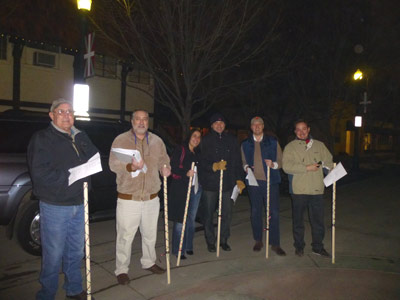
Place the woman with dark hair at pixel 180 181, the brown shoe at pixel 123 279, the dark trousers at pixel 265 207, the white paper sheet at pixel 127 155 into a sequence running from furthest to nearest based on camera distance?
the dark trousers at pixel 265 207 < the woman with dark hair at pixel 180 181 < the brown shoe at pixel 123 279 < the white paper sheet at pixel 127 155

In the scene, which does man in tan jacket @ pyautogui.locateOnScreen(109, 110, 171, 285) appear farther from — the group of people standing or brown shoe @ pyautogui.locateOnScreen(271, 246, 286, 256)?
brown shoe @ pyautogui.locateOnScreen(271, 246, 286, 256)

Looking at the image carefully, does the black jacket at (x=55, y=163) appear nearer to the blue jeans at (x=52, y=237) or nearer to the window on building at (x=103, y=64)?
the blue jeans at (x=52, y=237)

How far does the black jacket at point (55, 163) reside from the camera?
323 centimetres

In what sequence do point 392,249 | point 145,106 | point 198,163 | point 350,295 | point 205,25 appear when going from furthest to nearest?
1. point 145,106
2. point 205,25
3. point 392,249
4. point 198,163
5. point 350,295

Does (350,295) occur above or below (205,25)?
below

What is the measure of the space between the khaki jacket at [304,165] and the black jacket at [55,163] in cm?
301

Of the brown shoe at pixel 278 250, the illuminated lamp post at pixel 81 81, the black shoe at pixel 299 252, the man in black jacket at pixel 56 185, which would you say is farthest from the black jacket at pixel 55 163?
the illuminated lamp post at pixel 81 81

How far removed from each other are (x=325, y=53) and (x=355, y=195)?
6.78m

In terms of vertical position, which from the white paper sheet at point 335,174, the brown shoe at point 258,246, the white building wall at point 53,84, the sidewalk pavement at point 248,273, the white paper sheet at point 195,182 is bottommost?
the sidewalk pavement at point 248,273

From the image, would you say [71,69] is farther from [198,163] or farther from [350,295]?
[350,295]

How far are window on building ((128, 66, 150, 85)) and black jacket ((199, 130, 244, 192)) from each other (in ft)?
38.1

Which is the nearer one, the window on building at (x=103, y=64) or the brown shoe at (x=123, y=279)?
the brown shoe at (x=123, y=279)

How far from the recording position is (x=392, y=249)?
5.74 metres

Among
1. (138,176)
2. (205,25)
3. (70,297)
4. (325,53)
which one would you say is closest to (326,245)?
(138,176)
